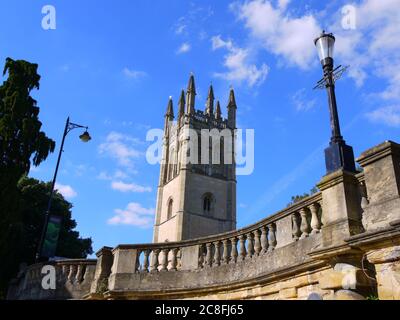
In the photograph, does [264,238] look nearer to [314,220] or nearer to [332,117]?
[314,220]

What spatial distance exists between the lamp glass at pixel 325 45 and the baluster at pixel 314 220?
2.62 meters

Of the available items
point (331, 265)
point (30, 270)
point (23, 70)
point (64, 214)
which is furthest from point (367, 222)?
point (64, 214)

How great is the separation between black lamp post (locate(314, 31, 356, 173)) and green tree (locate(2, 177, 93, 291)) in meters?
16.9

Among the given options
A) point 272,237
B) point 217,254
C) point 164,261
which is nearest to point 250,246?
point 272,237

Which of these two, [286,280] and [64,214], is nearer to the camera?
[286,280]

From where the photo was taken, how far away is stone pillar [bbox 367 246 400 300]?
15.3 ft

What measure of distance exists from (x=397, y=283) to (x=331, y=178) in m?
1.89

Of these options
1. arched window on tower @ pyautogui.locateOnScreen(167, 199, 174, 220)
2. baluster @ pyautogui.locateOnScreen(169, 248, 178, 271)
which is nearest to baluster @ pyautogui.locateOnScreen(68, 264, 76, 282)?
baluster @ pyautogui.locateOnScreen(169, 248, 178, 271)

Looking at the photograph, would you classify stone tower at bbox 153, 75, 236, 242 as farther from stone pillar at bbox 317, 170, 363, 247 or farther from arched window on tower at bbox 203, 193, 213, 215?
stone pillar at bbox 317, 170, 363, 247

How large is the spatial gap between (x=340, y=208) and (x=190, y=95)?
206 ft

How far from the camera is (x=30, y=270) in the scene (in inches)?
519

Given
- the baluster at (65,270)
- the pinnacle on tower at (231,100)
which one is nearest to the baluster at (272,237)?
the baluster at (65,270)

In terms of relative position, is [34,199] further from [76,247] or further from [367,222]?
[367,222]

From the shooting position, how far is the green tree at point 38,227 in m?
20.8
